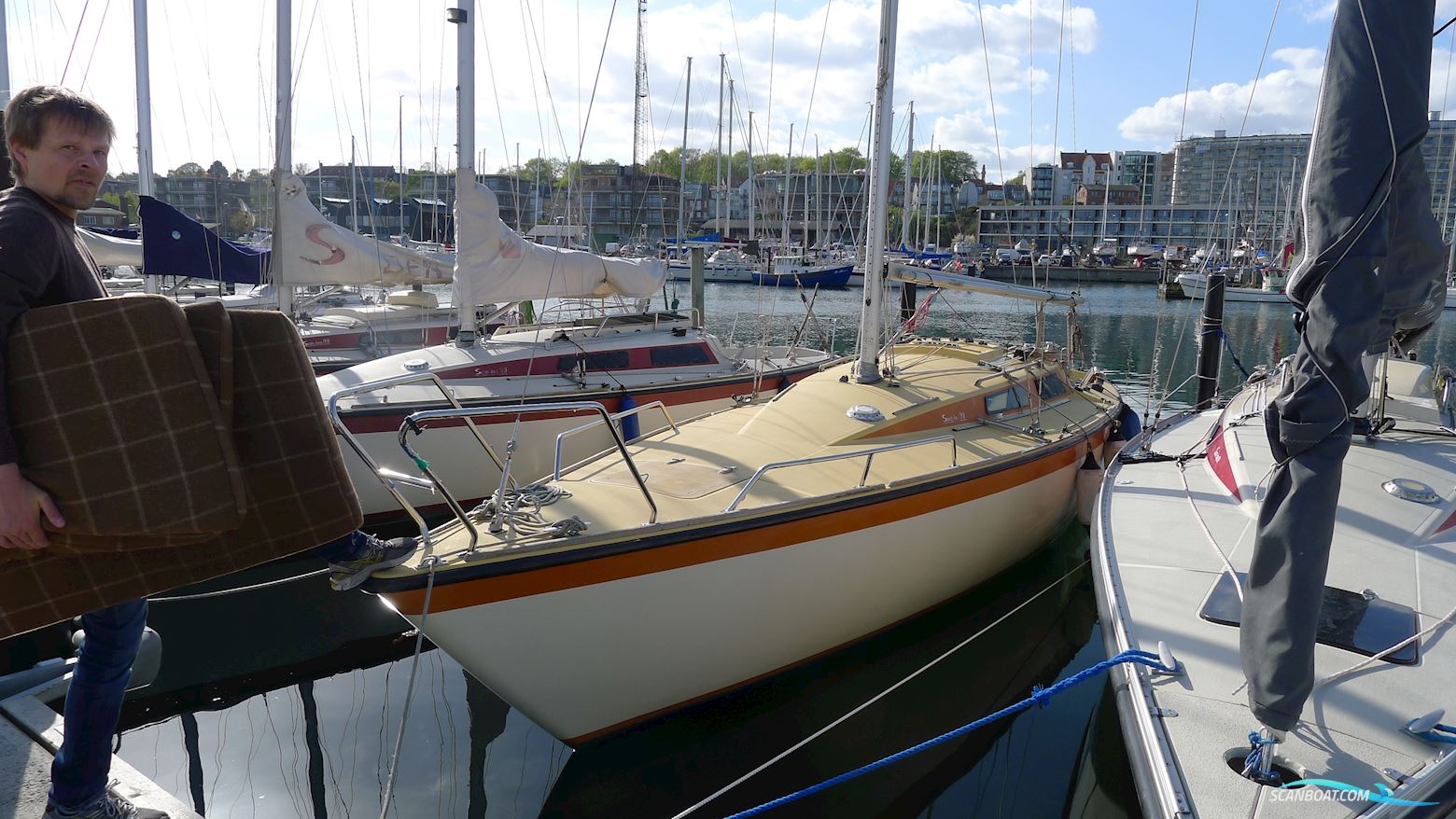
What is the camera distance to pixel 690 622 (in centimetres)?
495

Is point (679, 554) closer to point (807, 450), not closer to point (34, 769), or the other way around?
point (807, 450)

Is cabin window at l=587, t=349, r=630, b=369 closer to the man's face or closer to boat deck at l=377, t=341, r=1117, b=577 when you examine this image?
boat deck at l=377, t=341, r=1117, b=577

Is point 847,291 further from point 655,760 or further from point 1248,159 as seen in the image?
point 655,760

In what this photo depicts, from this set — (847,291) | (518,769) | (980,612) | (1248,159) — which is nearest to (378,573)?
(518,769)

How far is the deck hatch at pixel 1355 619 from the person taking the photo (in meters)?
4.03

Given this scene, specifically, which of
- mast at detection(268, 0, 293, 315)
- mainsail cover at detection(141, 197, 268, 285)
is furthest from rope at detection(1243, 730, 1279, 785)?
mainsail cover at detection(141, 197, 268, 285)

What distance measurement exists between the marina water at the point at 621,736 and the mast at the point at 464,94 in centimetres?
494

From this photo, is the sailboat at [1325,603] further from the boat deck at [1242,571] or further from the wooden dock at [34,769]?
the wooden dock at [34,769]

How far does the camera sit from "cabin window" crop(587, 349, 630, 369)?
35.1 ft

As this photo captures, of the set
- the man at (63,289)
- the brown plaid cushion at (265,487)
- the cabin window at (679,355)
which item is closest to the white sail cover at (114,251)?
the cabin window at (679,355)

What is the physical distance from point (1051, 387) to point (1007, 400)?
3.74 ft

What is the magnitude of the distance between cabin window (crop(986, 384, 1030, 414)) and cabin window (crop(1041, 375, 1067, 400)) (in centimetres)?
57

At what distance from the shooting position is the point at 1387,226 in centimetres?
298

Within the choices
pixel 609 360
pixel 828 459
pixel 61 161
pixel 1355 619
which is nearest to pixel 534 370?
pixel 609 360
